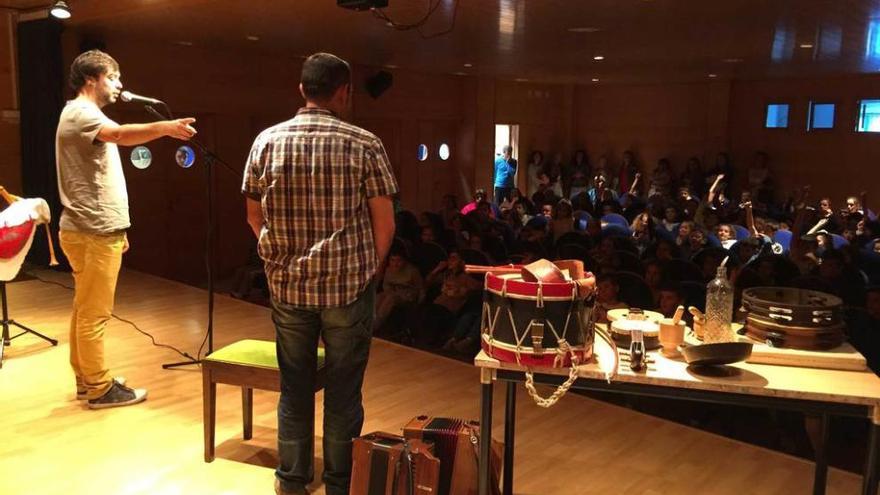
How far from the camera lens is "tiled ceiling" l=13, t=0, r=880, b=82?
5.88m

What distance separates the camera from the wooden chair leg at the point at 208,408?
3078 mm

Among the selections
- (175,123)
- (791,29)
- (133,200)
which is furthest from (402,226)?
(175,123)

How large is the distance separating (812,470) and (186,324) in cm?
390

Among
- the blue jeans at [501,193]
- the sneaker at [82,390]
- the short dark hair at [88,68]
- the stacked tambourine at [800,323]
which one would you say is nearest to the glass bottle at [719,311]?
the stacked tambourine at [800,323]

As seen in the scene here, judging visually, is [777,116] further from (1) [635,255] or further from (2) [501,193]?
(1) [635,255]

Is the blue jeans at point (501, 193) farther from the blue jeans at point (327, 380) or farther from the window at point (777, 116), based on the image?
the blue jeans at point (327, 380)

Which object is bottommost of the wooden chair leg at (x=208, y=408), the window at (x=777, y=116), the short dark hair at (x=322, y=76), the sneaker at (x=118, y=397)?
the sneaker at (x=118, y=397)

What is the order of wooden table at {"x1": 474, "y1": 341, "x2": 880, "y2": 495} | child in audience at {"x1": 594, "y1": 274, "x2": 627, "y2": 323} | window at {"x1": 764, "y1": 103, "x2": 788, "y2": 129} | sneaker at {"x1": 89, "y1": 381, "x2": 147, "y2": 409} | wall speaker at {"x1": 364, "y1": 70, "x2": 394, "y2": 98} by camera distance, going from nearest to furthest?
1. wooden table at {"x1": 474, "y1": 341, "x2": 880, "y2": 495}
2. sneaker at {"x1": 89, "y1": 381, "x2": 147, "y2": 409}
3. child in audience at {"x1": 594, "y1": 274, "x2": 627, "y2": 323}
4. wall speaker at {"x1": 364, "y1": 70, "x2": 394, "y2": 98}
5. window at {"x1": 764, "y1": 103, "x2": 788, "y2": 129}

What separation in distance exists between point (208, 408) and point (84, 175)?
46.7 inches

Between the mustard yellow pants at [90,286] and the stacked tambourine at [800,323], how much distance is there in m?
2.68

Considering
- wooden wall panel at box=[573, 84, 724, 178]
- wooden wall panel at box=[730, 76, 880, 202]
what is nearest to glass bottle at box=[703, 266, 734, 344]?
wooden wall panel at box=[730, 76, 880, 202]

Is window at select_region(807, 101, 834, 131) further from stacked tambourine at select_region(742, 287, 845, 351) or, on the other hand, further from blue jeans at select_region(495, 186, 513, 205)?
stacked tambourine at select_region(742, 287, 845, 351)

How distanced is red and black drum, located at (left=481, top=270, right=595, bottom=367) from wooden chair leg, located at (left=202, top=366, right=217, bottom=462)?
51.7 inches

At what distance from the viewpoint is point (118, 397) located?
A: 375 centimetres
